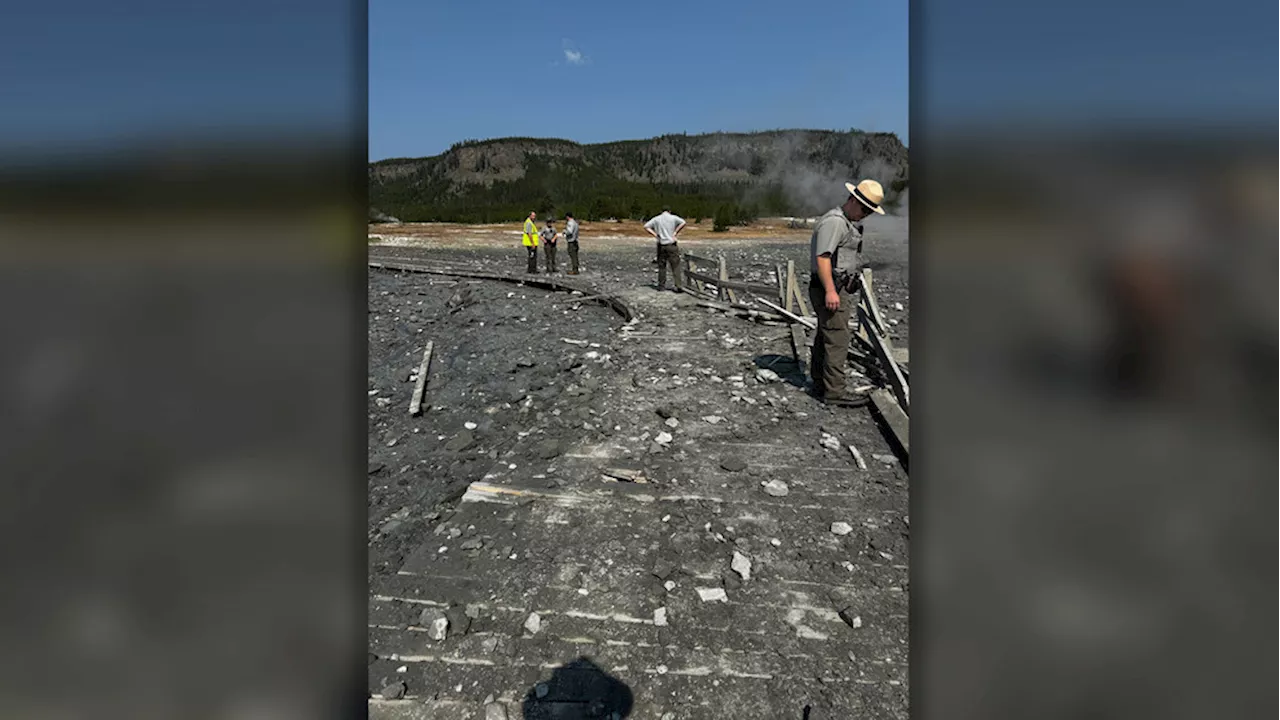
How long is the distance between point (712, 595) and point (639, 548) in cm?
61

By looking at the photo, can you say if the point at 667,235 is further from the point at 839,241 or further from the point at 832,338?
the point at 839,241

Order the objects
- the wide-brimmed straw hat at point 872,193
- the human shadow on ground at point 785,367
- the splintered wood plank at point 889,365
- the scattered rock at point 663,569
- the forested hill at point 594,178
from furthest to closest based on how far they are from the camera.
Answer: the forested hill at point 594,178 < the human shadow on ground at point 785,367 < the splintered wood plank at point 889,365 < the wide-brimmed straw hat at point 872,193 < the scattered rock at point 663,569

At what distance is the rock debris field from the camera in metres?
2.79

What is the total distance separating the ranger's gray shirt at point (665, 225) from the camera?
12922 millimetres

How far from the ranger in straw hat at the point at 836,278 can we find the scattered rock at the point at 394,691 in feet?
14.3

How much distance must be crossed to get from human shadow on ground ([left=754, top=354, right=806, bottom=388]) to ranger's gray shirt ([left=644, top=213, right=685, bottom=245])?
18.5 feet

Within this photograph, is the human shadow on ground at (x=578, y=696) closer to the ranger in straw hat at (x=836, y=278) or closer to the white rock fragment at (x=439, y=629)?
the white rock fragment at (x=439, y=629)

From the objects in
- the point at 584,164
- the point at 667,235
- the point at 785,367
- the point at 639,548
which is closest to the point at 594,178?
the point at 584,164

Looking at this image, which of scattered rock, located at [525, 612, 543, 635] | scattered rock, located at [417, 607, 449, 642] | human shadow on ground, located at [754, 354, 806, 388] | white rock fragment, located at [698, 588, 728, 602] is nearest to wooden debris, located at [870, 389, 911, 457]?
human shadow on ground, located at [754, 354, 806, 388]

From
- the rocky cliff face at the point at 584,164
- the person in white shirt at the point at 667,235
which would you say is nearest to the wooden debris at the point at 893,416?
the person in white shirt at the point at 667,235
